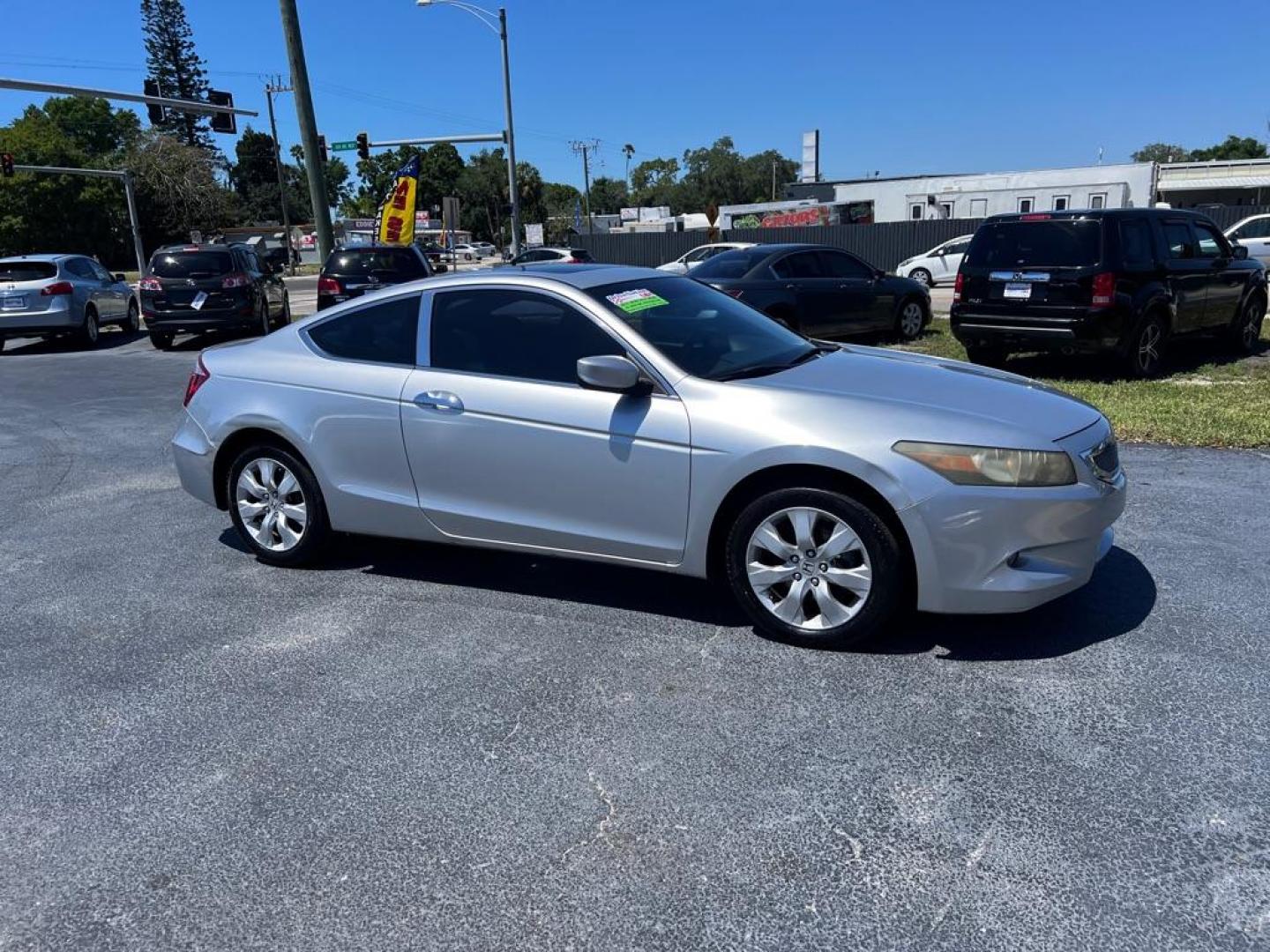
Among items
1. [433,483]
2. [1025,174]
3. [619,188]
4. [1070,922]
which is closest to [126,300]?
[433,483]

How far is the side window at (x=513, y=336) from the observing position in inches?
175

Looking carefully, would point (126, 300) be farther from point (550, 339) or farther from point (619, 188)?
point (619, 188)

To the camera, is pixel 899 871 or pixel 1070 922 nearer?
pixel 1070 922

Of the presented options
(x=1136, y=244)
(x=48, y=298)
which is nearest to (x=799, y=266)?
(x=1136, y=244)

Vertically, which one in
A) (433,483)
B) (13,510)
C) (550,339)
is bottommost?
(13,510)

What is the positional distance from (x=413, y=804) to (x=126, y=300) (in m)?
19.1

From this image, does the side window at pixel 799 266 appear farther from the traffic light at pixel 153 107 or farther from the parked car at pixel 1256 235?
the traffic light at pixel 153 107

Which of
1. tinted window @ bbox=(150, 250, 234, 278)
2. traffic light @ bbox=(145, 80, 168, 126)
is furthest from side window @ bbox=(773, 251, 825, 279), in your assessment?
traffic light @ bbox=(145, 80, 168, 126)

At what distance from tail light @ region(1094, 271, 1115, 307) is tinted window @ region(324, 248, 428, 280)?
1064 centimetres

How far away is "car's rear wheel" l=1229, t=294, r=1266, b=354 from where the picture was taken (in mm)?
11414

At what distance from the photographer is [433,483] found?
15.4 ft

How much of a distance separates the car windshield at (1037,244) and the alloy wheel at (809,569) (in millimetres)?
6934

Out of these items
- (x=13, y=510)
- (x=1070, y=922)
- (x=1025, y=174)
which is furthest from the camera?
(x=1025, y=174)

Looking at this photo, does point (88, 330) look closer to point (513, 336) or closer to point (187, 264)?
point (187, 264)
